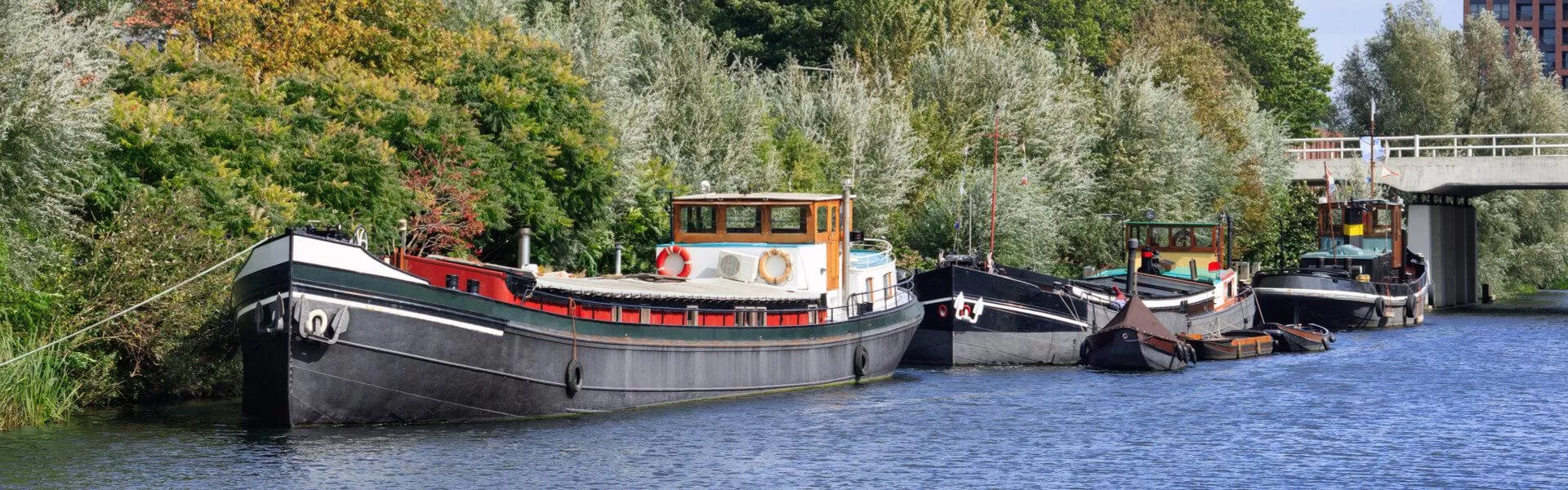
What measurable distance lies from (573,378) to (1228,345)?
2284 cm

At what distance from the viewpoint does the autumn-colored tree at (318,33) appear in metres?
42.4

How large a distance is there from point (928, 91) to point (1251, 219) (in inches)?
662

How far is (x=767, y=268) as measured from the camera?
34875mm

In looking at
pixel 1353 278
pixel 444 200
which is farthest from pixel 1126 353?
pixel 1353 278

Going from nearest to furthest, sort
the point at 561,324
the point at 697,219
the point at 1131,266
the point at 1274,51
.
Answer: the point at 561,324 → the point at 697,219 → the point at 1131,266 → the point at 1274,51

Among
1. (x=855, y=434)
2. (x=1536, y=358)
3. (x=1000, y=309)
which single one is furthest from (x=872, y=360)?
(x=1536, y=358)

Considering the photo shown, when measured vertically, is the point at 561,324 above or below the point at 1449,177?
below

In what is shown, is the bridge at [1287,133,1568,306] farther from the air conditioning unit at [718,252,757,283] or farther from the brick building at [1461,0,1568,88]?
the brick building at [1461,0,1568,88]

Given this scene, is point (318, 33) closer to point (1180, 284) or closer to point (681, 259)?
point (681, 259)

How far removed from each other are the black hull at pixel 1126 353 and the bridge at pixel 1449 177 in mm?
30913

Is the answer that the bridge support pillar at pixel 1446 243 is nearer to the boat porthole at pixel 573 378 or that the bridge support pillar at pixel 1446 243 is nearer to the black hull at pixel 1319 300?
the black hull at pixel 1319 300

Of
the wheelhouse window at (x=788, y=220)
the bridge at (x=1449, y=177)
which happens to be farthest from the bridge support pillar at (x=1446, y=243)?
the wheelhouse window at (x=788, y=220)

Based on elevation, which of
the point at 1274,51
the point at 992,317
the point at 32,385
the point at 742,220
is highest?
the point at 1274,51

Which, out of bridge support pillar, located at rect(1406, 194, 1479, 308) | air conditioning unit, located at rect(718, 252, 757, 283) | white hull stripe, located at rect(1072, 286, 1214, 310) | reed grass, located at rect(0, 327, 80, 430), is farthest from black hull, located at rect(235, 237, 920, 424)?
bridge support pillar, located at rect(1406, 194, 1479, 308)
